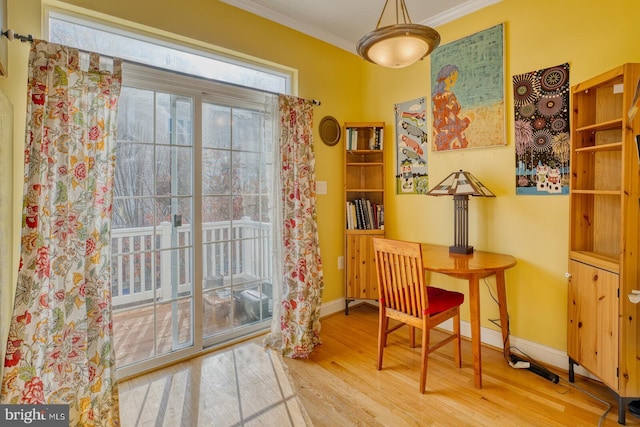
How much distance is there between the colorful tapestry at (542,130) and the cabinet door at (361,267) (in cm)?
140

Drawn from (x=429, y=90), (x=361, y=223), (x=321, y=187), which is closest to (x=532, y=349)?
(x=361, y=223)

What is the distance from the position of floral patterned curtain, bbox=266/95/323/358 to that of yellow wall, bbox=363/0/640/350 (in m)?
1.15

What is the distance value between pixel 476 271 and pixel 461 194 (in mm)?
608

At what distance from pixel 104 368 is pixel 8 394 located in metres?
0.38

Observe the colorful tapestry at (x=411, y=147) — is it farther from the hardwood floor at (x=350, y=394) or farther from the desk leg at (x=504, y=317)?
the hardwood floor at (x=350, y=394)

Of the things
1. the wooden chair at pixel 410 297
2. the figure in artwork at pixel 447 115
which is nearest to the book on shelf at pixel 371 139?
the figure in artwork at pixel 447 115

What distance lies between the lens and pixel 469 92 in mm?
2648

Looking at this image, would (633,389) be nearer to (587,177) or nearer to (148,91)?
(587,177)

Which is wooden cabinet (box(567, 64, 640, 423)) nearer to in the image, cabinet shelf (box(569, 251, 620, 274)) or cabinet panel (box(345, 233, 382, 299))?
cabinet shelf (box(569, 251, 620, 274))

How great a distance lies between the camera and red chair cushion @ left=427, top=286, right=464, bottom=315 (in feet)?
6.81

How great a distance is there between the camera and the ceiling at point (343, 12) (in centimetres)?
256

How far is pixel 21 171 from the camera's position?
1.79m

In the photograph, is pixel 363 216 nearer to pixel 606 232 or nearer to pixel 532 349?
pixel 532 349

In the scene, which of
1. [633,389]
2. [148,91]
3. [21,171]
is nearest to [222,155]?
[148,91]
